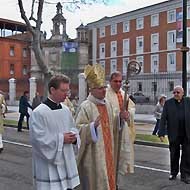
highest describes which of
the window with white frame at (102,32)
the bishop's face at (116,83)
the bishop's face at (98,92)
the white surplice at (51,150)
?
the window with white frame at (102,32)

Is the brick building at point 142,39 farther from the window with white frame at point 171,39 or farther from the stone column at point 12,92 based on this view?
the stone column at point 12,92

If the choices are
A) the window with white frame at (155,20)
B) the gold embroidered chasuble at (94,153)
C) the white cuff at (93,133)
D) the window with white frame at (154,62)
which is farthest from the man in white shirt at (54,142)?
the window with white frame at (155,20)

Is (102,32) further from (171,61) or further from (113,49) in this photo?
(171,61)

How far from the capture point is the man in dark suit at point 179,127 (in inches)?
316

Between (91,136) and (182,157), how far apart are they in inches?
130

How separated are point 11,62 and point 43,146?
70.4 m

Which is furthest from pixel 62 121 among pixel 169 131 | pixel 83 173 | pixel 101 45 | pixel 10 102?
pixel 101 45

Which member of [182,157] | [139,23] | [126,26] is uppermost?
[139,23]

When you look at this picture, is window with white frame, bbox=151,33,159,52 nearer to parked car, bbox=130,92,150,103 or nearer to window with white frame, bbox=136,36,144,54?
window with white frame, bbox=136,36,144,54

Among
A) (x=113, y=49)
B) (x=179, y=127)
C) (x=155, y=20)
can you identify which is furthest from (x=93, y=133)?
(x=113, y=49)

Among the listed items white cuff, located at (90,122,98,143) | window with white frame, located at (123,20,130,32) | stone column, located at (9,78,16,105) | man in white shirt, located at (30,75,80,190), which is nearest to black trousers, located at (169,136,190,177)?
white cuff, located at (90,122,98,143)

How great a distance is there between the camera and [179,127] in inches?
318

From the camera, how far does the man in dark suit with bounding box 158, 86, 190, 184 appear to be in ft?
26.3

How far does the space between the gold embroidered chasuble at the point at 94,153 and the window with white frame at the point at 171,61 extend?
2279 inches
